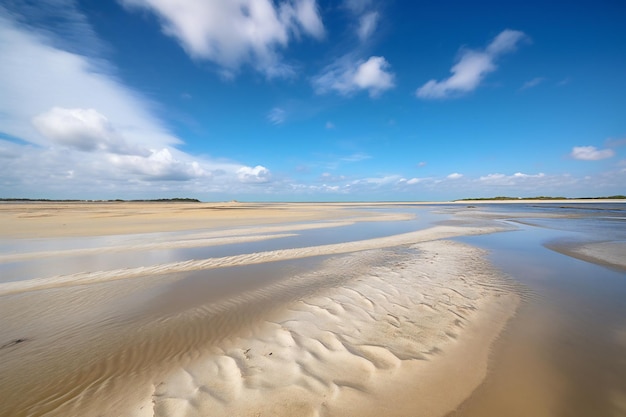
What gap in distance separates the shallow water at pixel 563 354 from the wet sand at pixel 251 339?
0.25m

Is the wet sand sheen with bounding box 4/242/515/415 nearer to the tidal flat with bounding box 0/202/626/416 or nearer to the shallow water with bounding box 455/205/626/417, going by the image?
the tidal flat with bounding box 0/202/626/416

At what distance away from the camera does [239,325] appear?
4730mm

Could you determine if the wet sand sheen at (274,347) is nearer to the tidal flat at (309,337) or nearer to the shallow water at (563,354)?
the tidal flat at (309,337)

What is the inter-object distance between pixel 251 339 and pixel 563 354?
15.9ft

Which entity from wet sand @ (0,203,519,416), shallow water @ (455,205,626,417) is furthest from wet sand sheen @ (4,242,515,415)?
shallow water @ (455,205,626,417)

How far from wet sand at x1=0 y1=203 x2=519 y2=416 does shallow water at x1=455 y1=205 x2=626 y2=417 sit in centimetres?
25

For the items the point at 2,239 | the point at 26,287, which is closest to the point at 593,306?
the point at 26,287

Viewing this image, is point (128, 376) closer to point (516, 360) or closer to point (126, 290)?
point (126, 290)

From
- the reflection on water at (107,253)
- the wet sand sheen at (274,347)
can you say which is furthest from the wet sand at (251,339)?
the reflection on water at (107,253)

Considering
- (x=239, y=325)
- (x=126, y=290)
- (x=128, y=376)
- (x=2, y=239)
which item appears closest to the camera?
(x=128, y=376)

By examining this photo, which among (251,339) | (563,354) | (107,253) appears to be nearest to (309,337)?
(251,339)

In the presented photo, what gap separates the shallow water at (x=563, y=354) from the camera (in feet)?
9.41

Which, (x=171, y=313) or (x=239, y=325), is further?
(x=171, y=313)

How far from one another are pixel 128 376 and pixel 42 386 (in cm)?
102
